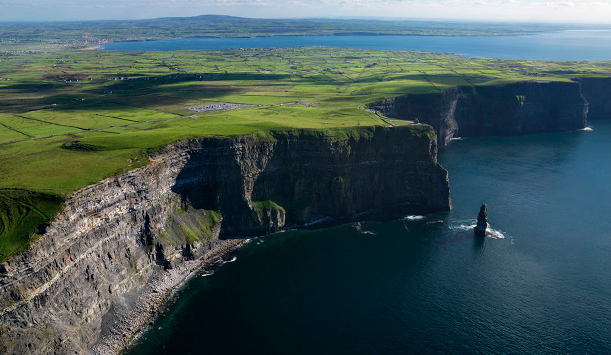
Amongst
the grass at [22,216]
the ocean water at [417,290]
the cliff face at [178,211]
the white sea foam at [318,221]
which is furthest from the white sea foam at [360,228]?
the grass at [22,216]

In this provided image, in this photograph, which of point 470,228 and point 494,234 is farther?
point 470,228

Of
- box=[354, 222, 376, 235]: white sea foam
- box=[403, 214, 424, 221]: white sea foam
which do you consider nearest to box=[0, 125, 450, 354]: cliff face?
box=[403, 214, 424, 221]: white sea foam

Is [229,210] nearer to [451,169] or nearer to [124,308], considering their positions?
[124,308]

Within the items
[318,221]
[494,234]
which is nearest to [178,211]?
[318,221]

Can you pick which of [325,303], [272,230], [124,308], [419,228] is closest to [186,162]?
[272,230]

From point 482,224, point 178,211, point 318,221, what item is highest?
point 178,211

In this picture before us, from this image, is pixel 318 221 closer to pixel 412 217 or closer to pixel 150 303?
pixel 412 217
